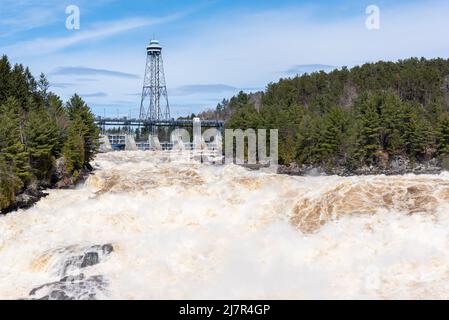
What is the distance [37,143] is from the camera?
→ 5356cm

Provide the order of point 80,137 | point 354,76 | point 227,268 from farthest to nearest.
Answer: point 354,76
point 80,137
point 227,268

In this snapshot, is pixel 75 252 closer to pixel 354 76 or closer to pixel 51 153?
pixel 51 153

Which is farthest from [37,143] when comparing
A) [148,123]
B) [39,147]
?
[148,123]

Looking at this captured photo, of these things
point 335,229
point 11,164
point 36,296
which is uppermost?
point 11,164

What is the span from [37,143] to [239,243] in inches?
1188

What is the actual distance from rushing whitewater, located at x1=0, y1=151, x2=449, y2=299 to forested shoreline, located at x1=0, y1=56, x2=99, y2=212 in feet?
12.6

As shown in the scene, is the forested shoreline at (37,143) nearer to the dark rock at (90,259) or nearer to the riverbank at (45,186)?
the riverbank at (45,186)

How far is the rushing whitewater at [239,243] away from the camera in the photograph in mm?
25938

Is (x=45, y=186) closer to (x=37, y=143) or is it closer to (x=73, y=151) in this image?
(x=37, y=143)

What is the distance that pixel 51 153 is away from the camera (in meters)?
56.5

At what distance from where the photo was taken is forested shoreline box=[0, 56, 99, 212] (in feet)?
148

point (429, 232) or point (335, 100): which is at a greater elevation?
point (335, 100)

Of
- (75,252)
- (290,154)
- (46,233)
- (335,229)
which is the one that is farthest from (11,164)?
(290,154)

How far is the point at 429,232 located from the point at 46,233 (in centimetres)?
2439
